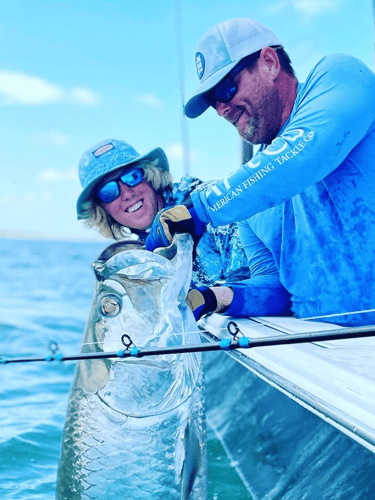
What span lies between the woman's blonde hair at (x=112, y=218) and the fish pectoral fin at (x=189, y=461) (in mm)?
1456

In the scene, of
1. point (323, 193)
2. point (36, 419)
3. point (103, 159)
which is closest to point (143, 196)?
point (103, 159)

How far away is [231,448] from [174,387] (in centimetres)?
167

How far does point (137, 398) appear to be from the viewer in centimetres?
178

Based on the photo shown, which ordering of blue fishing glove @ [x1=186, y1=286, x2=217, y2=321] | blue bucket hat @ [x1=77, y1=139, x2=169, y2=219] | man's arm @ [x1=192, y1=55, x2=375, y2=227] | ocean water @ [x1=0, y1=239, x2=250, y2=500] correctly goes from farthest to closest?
ocean water @ [x1=0, y1=239, x2=250, y2=500] < blue bucket hat @ [x1=77, y1=139, x2=169, y2=219] < blue fishing glove @ [x1=186, y1=286, x2=217, y2=321] < man's arm @ [x1=192, y1=55, x2=375, y2=227]

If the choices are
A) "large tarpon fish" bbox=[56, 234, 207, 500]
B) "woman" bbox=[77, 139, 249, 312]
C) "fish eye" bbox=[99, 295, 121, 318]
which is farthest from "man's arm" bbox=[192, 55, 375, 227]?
"woman" bbox=[77, 139, 249, 312]

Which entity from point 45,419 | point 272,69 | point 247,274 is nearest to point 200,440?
point 247,274

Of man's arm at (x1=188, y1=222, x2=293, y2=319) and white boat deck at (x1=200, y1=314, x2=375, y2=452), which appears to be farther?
man's arm at (x1=188, y1=222, x2=293, y2=319)

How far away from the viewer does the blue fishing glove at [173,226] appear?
1.97m

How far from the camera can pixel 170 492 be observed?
6.00 feet

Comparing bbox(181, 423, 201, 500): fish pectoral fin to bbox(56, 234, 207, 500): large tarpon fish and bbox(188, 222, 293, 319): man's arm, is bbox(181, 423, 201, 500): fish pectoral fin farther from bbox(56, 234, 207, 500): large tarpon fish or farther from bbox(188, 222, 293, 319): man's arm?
bbox(188, 222, 293, 319): man's arm

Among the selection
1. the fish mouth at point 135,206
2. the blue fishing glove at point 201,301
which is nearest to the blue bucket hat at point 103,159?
the fish mouth at point 135,206

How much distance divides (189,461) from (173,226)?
78 cm

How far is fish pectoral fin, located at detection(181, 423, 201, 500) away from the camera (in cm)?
185

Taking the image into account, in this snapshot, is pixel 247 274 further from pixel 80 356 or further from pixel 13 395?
pixel 13 395
